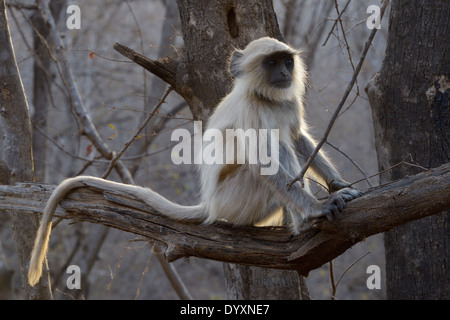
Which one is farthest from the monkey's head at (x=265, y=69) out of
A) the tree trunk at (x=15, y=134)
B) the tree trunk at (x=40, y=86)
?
the tree trunk at (x=40, y=86)

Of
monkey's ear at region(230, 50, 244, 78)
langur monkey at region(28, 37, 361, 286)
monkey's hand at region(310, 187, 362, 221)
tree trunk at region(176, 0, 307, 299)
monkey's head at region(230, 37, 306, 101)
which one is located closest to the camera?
monkey's hand at region(310, 187, 362, 221)

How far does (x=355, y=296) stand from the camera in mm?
11273

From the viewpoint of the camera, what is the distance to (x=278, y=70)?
4.42 meters

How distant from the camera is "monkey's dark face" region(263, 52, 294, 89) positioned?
4.38m

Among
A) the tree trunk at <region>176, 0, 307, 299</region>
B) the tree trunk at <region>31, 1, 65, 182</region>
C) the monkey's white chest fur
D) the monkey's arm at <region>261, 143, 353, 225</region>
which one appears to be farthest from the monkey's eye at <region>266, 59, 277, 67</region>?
the tree trunk at <region>31, 1, 65, 182</region>

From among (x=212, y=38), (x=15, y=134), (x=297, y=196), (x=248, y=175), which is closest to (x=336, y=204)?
(x=297, y=196)

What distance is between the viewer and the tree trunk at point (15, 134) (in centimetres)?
532

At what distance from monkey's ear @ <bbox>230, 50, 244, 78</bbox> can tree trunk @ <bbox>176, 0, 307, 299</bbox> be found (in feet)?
1.14

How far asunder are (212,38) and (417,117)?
5.75ft

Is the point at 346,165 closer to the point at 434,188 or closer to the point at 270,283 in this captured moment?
the point at 270,283

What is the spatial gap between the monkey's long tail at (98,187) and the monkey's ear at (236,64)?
106 cm

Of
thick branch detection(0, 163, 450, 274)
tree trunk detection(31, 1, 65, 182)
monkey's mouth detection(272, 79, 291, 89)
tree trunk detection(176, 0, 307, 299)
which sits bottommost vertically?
thick branch detection(0, 163, 450, 274)

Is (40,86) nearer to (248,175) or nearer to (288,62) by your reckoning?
(288,62)

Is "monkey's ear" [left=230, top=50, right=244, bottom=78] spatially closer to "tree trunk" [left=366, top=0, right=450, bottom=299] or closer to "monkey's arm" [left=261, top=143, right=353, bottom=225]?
"monkey's arm" [left=261, top=143, right=353, bottom=225]
